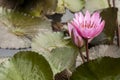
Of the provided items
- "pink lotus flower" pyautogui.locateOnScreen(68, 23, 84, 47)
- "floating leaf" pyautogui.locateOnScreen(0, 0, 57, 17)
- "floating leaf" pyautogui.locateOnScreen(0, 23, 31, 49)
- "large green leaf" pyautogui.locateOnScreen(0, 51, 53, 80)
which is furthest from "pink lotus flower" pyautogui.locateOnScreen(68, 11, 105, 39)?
"floating leaf" pyautogui.locateOnScreen(0, 0, 57, 17)

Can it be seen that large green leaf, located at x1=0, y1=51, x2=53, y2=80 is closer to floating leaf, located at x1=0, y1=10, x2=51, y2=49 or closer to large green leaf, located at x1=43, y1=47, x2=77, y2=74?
large green leaf, located at x1=43, y1=47, x2=77, y2=74

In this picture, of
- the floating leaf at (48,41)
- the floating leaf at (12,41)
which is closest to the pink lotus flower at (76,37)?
the floating leaf at (48,41)

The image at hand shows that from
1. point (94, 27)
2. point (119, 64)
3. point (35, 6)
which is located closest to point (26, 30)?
point (35, 6)

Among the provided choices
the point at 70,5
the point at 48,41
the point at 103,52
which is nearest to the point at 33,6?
the point at 70,5

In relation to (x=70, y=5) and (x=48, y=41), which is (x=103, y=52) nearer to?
(x=48, y=41)

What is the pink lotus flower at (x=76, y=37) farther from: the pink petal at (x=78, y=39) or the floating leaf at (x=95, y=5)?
the floating leaf at (x=95, y=5)
